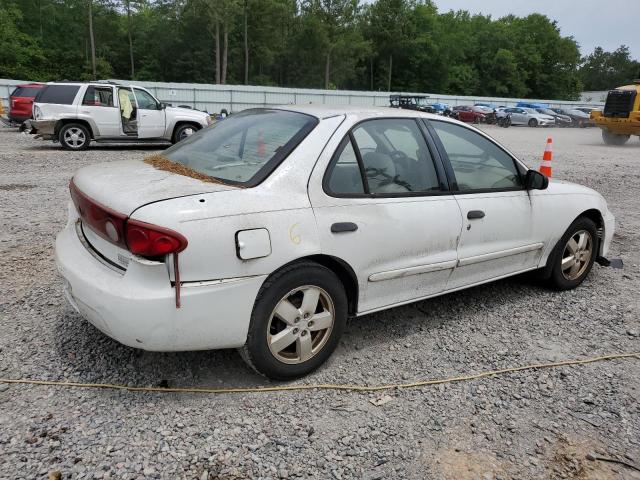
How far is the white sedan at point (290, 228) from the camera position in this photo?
2543mm

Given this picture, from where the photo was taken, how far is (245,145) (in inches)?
130

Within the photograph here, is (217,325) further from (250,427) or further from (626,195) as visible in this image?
(626,195)

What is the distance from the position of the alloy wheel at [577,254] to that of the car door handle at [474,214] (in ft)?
4.16

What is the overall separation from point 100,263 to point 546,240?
336 cm

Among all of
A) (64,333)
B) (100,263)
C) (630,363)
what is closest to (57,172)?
(64,333)

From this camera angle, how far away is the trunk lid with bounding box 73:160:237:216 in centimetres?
262

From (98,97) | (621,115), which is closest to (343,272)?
(98,97)

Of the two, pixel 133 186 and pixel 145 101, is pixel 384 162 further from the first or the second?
pixel 145 101

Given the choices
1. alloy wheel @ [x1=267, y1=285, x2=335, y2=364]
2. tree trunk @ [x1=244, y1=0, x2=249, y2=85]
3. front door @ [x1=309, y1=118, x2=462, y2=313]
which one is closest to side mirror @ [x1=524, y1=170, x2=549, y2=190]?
front door @ [x1=309, y1=118, x2=462, y2=313]

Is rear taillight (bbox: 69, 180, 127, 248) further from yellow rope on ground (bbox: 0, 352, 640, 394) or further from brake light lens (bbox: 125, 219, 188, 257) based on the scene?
yellow rope on ground (bbox: 0, 352, 640, 394)

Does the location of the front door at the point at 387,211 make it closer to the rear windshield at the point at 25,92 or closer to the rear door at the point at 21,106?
the rear door at the point at 21,106

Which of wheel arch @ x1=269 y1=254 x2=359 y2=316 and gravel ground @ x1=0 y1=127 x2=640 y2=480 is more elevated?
wheel arch @ x1=269 y1=254 x2=359 y2=316

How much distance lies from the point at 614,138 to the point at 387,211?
23.3 metres

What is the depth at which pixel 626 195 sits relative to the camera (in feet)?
31.5
